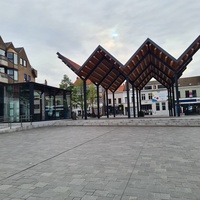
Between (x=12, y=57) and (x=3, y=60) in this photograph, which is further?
(x=12, y=57)

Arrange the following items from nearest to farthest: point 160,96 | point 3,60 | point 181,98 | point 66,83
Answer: point 3,60, point 66,83, point 160,96, point 181,98

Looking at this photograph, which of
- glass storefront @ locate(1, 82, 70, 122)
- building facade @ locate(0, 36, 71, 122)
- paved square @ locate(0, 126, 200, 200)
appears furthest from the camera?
building facade @ locate(0, 36, 71, 122)

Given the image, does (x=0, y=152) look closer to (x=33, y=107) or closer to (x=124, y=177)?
(x=124, y=177)

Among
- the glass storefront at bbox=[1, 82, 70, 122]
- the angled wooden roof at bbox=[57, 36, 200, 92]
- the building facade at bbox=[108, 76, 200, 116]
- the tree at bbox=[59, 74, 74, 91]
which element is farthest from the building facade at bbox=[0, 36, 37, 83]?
the building facade at bbox=[108, 76, 200, 116]

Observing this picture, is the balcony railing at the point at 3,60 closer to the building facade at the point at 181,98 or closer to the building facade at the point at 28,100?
the building facade at the point at 28,100

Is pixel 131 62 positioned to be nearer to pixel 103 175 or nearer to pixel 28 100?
pixel 28 100

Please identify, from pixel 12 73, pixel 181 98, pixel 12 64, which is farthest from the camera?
pixel 181 98

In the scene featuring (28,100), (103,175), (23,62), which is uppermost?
(23,62)

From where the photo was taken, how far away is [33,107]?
2297 cm

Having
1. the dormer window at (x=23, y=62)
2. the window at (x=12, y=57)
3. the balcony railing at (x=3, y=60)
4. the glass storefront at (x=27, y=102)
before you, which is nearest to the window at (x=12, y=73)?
the balcony railing at (x=3, y=60)

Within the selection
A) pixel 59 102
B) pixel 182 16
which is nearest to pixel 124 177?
pixel 182 16

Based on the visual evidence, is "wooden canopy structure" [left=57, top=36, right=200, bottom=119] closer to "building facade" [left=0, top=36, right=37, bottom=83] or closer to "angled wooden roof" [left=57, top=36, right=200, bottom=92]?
"angled wooden roof" [left=57, top=36, right=200, bottom=92]

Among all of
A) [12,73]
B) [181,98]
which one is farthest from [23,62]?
[181,98]

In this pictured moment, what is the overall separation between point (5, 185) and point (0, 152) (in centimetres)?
404
